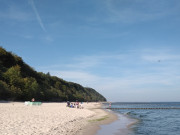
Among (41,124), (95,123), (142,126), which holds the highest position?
(41,124)

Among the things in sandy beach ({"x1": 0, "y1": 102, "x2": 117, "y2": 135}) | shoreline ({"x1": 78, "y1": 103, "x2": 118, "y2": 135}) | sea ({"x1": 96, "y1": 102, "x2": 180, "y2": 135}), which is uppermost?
sandy beach ({"x1": 0, "y1": 102, "x2": 117, "y2": 135})

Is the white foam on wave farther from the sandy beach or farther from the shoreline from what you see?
the sandy beach

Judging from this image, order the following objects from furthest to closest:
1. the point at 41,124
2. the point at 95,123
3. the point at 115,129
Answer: the point at 95,123
the point at 115,129
the point at 41,124

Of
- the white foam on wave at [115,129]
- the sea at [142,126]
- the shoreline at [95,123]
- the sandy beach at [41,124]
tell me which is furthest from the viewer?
the sea at [142,126]

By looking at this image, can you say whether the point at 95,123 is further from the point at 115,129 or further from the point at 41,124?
the point at 41,124

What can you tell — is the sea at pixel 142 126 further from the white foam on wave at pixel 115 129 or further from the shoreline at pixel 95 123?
the shoreline at pixel 95 123

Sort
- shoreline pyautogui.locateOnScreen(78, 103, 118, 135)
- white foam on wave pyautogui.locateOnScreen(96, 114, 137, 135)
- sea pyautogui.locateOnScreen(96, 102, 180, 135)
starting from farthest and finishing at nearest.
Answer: sea pyautogui.locateOnScreen(96, 102, 180, 135), white foam on wave pyautogui.locateOnScreen(96, 114, 137, 135), shoreline pyautogui.locateOnScreen(78, 103, 118, 135)

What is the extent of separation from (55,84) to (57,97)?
2753cm

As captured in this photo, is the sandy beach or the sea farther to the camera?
the sea

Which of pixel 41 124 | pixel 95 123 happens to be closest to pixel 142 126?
pixel 95 123

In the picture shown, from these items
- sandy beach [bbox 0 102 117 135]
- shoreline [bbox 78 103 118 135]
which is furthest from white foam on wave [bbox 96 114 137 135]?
sandy beach [bbox 0 102 117 135]

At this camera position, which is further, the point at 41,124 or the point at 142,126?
the point at 142,126

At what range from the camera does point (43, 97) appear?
266ft

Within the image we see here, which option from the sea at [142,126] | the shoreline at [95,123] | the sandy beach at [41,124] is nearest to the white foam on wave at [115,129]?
the sea at [142,126]
